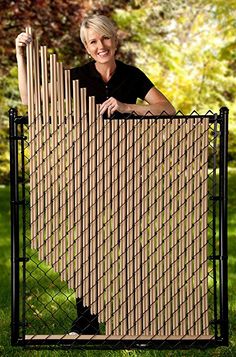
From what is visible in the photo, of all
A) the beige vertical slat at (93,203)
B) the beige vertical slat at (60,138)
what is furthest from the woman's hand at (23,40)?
the beige vertical slat at (93,203)

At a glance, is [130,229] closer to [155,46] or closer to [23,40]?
[23,40]

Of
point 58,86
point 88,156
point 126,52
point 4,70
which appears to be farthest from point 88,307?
point 126,52

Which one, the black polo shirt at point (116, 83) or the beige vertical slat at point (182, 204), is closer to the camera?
the beige vertical slat at point (182, 204)

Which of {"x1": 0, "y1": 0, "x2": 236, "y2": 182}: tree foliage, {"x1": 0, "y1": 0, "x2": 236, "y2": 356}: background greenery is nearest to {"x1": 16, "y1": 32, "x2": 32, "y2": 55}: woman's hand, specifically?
{"x1": 0, "y1": 0, "x2": 236, "y2": 356}: background greenery

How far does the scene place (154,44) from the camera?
20.7 m

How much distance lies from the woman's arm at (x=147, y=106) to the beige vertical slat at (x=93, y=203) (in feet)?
0.30

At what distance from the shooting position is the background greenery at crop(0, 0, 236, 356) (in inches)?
572

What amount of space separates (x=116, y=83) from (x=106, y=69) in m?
0.11

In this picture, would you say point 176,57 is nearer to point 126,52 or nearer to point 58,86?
point 126,52

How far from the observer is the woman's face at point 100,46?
521 cm

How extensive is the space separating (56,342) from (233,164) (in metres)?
20.4

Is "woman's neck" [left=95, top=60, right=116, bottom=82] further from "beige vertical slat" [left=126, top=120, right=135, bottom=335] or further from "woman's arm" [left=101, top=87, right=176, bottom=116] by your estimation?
"beige vertical slat" [left=126, top=120, right=135, bottom=335]

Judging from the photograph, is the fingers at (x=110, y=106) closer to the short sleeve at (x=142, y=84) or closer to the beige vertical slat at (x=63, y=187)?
the beige vertical slat at (x=63, y=187)

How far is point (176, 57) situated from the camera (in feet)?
68.5
